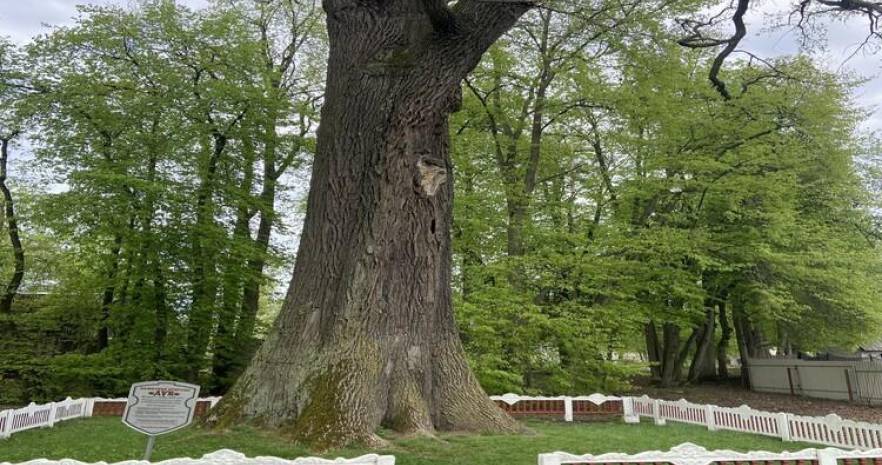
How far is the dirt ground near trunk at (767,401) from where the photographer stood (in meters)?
11.6

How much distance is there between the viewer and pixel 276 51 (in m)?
15.5

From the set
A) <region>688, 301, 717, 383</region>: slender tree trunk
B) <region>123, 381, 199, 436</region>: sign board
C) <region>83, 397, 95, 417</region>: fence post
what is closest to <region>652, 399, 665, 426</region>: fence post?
<region>123, 381, 199, 436</region>: sign board

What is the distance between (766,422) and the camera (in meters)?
7.07

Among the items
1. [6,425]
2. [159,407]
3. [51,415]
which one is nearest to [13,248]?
[51,415]

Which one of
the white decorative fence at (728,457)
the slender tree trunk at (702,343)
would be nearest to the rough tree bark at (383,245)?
the white decorative fence at (728,457)

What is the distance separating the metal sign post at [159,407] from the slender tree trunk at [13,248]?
37.0 feet

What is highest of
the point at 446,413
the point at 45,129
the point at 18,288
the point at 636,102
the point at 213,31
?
the point at 213,31

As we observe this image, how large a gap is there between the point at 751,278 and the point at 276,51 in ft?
47.1

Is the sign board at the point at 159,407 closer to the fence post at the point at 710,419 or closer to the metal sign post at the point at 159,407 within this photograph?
the metal sign post at the point at 159,407

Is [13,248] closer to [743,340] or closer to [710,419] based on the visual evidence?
[710,419]

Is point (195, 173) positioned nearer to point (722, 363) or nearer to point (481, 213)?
point (481, 213)

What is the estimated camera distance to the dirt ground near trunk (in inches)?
459

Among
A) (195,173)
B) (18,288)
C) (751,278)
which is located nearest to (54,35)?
(195,173)

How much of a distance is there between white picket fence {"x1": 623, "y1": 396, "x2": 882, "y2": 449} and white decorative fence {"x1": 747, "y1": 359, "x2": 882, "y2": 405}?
8095mm
